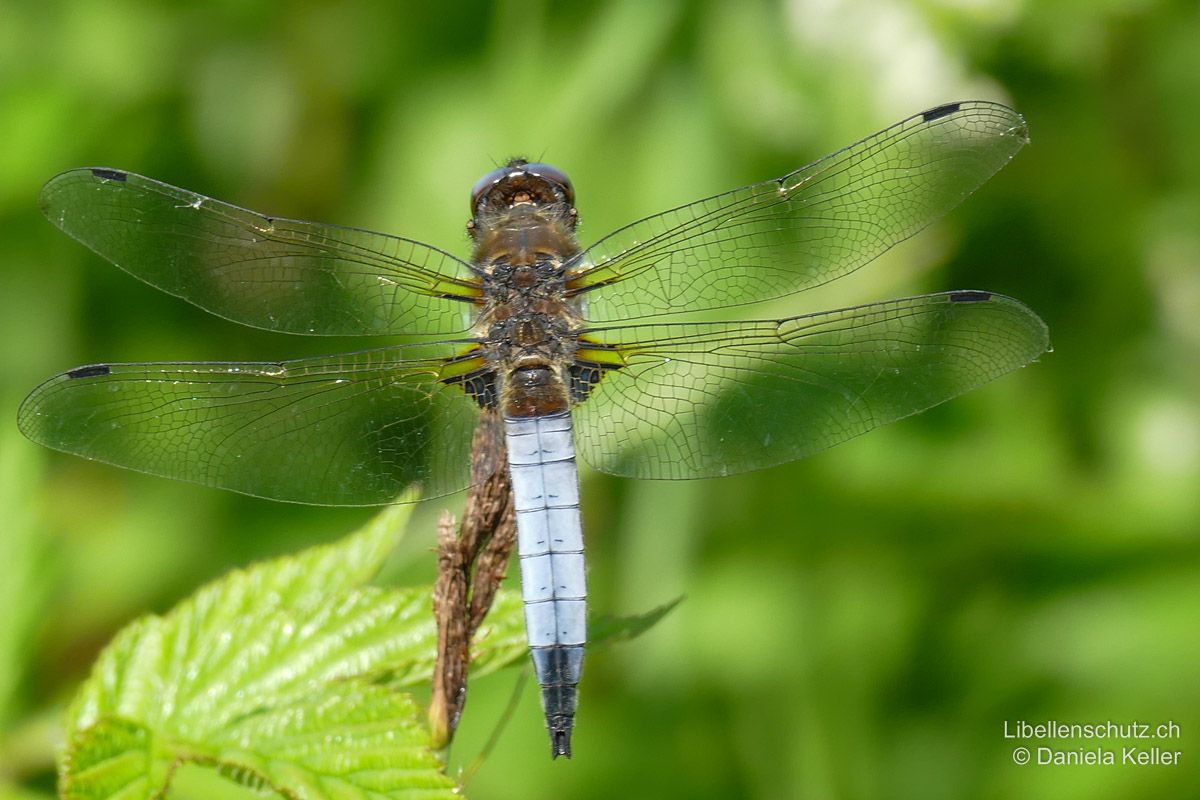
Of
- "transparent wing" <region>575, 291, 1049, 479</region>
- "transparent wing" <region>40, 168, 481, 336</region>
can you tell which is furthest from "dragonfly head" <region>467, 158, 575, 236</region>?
"transparent wing" <region>575, 291, 1049, 479</region>

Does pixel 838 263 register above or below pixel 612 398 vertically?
above

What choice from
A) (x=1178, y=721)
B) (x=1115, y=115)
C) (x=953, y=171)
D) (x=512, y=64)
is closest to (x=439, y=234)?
(x=512, y=64)

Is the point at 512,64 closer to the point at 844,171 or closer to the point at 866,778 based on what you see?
the point at 844,171

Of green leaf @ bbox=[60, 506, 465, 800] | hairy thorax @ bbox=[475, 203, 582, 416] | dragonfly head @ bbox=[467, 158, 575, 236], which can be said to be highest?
dragonfly head @ bbox=[467, 158, 575, 236]

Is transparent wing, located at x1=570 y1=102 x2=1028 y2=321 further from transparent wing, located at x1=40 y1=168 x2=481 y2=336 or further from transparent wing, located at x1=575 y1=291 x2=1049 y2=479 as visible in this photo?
transparent wing, located at x1=40 y1=168 x2=481 y2=336

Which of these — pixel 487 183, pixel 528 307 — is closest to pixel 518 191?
pixel 487 183

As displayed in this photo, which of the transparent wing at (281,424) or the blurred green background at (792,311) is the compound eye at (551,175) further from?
the blurred green background at (792,311)

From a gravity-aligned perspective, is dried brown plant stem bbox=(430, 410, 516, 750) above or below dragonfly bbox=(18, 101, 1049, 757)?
below
